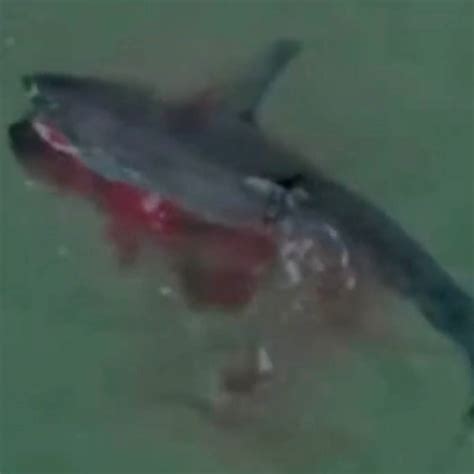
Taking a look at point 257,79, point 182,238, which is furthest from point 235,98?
point 182,238

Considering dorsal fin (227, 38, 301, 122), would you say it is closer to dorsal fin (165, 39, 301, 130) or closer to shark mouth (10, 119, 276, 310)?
dorsal fin (165, 39, 301, 130)

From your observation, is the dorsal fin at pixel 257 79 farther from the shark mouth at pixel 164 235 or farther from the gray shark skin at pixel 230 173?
the shark mouth at pixel 164 235

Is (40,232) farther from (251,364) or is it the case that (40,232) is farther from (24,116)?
(251,364)

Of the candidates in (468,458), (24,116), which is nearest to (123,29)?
(24,116)

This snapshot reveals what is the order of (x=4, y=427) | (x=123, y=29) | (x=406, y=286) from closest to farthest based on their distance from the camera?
(x=406, y=286) < (x=4, y=427) < (x=123, y=29)

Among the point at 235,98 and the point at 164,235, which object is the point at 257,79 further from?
the point at 164,235

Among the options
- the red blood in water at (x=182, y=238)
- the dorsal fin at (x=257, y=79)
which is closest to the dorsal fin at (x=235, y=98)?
the dorsal fin at (x=257, y=79)

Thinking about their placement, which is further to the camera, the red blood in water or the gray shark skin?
the red blood in water

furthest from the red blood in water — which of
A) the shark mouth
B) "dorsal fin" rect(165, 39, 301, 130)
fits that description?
"dorsal fin" rect(165, 39, 301, 130)
